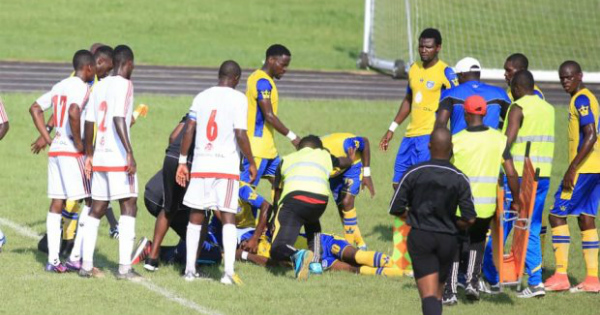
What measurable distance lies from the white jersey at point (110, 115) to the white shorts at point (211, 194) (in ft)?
2.49

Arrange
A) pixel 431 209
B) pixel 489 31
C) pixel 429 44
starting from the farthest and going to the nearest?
pixel 489 31
pixel 429 44
pixel 431 209

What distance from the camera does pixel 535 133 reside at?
37.3ft

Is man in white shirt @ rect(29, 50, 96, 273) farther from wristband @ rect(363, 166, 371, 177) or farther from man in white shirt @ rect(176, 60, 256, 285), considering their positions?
wristband @ rect(363, 166, 371, 177)

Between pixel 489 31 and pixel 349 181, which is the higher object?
pixel 489 31

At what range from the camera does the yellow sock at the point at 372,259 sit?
39.6 ft

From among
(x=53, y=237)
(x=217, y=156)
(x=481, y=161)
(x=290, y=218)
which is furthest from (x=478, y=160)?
(x=53, y=237)

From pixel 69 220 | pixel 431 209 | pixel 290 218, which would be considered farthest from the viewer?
pixel 69 220

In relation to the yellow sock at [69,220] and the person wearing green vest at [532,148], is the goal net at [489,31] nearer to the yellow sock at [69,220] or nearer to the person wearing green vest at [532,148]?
the person wearing green vest at [532,148]

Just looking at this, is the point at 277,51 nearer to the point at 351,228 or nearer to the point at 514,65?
the point at 351,228

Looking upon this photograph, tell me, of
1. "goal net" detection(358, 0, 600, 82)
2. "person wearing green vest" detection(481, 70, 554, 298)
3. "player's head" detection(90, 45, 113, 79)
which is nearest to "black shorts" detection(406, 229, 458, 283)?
"person wearing green vest" detection(481, 70, 554, 298)

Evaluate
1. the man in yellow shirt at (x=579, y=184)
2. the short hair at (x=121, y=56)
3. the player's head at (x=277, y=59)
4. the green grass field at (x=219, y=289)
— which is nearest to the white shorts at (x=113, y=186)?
the green grass field at (x=219, y=289)

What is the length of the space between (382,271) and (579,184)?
2410mm

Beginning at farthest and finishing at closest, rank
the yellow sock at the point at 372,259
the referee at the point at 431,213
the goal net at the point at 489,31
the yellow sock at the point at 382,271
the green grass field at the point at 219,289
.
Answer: the goal net at the point at 489,31, the yellow sock at the point at 372,259, the yellow sock at the point at 382,271, the green grass field at the point at 219,289, the referee at the point at 431,213

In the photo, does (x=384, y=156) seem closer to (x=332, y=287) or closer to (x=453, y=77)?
(x=453, y=77)
